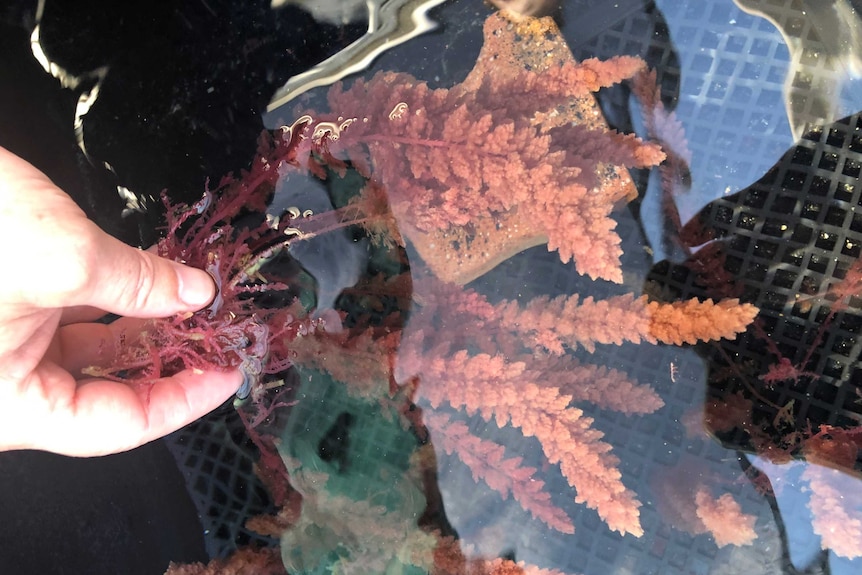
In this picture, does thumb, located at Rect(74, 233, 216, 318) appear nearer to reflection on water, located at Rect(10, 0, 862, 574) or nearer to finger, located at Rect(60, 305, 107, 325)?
reflection on water, located at Rect(10, 0, 862, 574)

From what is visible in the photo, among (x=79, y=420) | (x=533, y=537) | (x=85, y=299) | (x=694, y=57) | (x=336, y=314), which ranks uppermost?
(x=85, y=299)

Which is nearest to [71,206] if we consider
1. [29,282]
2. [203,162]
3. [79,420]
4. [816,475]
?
[29,282]

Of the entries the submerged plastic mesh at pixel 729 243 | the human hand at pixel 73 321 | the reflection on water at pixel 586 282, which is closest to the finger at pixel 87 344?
the human hand at pixel 73 321

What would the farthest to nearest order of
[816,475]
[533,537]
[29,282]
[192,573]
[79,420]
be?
[192,573] < [533,537] < [816,475] < [79,420] < [29,282]

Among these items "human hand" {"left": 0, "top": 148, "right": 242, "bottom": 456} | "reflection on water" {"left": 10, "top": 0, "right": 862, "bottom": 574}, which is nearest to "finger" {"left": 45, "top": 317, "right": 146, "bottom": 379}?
"human hand" {"left": 0, "top": 148, "right": 242, "bottom": 456}

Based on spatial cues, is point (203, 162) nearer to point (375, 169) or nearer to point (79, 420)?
point (375, 169)
